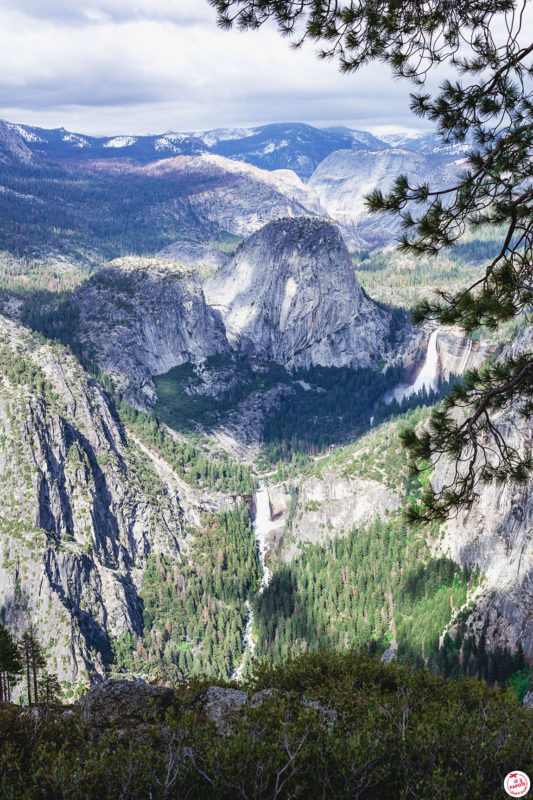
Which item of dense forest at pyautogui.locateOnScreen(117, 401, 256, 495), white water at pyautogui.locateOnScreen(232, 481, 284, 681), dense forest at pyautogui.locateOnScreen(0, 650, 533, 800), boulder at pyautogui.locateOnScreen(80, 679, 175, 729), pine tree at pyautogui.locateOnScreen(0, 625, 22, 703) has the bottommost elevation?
white water at pyautogui.locateOnScreen(232, 481, 284, 681)

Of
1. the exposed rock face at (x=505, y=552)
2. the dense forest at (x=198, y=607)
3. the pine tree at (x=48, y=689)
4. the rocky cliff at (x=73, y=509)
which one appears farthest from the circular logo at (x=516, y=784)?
the rocky cliff at (x=73, y=509)

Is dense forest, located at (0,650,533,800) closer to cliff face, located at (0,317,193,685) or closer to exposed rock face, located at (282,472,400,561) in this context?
cliff face, located at (0,317,193,685)

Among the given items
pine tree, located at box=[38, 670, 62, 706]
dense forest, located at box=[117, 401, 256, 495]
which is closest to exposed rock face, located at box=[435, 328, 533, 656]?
pine tree, located at box=[38, 670, 62, 706]

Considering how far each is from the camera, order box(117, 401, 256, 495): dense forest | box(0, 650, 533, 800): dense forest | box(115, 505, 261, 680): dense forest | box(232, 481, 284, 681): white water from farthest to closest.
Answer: box(117, 401, 256, 495): dense forest < box(232, 481, 284, 681): white water < box(115, 505, 261, 680): dense forest < box(0, 650, 533, 800): dense forest

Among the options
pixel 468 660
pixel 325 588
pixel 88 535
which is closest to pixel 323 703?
pixel 468 660

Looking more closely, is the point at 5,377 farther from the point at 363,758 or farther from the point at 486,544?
the point at 363,758

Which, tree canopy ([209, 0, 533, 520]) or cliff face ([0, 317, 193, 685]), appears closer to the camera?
tree canopy ([209, 0, 533, 520])

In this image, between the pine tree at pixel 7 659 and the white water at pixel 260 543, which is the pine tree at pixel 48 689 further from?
the white water at pixel 260 543
